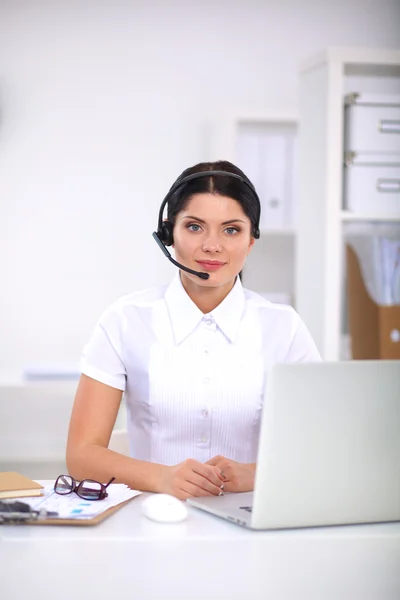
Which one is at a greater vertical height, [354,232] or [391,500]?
[354,232]

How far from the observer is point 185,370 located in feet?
5.90

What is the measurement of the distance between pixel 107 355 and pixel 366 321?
1496mm

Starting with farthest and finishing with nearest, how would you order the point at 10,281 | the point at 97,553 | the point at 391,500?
the point at 10,281 < the point at 391,500 < the point at 97,553

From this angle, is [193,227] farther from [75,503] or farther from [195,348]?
[75,503]

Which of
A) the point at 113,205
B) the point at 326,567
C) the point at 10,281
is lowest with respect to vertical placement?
the point at 326,567

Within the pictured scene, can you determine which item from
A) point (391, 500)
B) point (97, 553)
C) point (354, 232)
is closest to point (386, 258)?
point (354, 232)

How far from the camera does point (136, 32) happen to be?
4680 mm

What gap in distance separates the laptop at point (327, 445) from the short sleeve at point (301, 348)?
0.65 meters

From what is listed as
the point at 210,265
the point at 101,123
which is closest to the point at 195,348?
the point at 210,265

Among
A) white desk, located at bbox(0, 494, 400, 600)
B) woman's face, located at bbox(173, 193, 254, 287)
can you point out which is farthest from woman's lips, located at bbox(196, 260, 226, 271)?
white desk, located at bbox(0, 494, 400, 600)

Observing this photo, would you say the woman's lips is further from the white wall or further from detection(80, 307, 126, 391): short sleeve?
the white wall

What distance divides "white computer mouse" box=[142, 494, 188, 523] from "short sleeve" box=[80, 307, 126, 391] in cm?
52

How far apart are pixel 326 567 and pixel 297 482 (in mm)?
116

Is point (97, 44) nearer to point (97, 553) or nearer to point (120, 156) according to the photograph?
point (120, 156)
